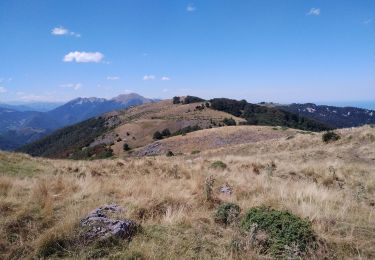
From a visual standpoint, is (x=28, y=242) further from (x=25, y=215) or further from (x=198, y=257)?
(x=198, y=257)

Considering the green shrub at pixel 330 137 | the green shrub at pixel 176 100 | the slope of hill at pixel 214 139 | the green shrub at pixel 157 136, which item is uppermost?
the green shrub at pixel 176 100

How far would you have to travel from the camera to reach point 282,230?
17.8 ft

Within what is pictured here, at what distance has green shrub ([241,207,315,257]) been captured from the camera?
512 cm

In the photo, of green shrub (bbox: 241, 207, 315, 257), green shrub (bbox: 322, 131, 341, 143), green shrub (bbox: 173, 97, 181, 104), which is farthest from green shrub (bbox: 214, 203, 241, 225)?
green shrub (bbox: 173, 97, 181, 104)

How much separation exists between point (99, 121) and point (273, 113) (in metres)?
98.8

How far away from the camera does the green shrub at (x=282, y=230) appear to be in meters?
5.12

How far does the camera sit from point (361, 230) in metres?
6.00

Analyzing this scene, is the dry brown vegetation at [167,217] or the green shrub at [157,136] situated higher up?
the dry brown vegetation at [167,217]

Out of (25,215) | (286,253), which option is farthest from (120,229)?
(286,253)

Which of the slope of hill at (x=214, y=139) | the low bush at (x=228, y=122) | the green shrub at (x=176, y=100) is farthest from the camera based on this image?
the green shrub at (x=176, y=100)

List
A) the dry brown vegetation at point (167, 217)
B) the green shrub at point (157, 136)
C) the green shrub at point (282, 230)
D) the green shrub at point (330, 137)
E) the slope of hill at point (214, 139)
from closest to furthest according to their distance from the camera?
the dry brown vegetation at point (167, 217) → the green shrub at point (282, 230) → the green shrub at point (330, 137) → the slope of hill at point (214, 139) → the green shrub at point (157, 136)

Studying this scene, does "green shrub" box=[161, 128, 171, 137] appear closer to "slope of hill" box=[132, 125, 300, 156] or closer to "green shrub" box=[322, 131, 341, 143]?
"slope of hill" box=[132, 125, 300, 156]

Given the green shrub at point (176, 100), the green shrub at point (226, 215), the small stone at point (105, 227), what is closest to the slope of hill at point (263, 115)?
the green shrub at point (176, 100)

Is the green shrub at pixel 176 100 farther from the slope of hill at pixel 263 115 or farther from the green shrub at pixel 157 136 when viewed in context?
the green shrub at pixel 157 136
